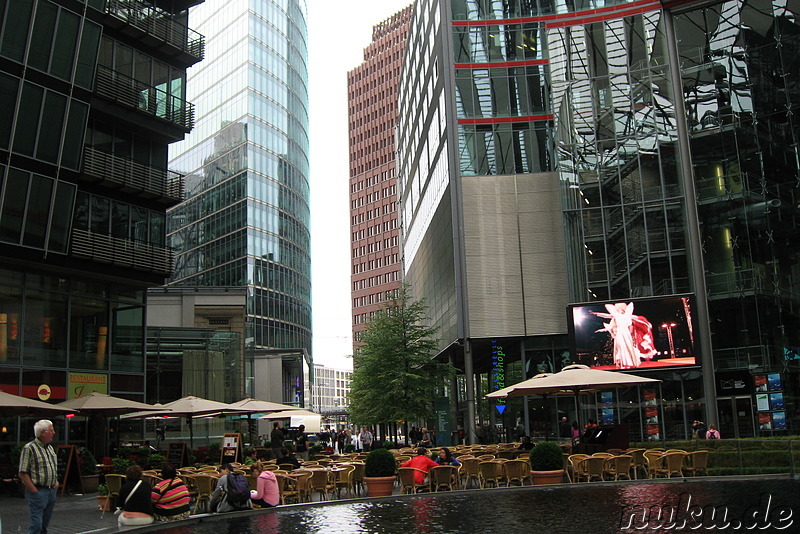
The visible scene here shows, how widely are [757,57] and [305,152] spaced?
7169cm

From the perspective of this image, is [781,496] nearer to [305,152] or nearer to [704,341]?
[704,341]

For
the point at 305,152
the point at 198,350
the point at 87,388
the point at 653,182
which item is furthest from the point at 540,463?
the point at 305,152

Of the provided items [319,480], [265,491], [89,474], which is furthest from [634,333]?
[265,491]

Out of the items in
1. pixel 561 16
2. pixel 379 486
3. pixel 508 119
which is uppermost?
pixel 561 16

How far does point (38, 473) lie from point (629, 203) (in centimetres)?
3409

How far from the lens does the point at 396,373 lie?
40.4 meters

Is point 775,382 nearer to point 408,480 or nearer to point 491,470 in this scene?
point 491,470

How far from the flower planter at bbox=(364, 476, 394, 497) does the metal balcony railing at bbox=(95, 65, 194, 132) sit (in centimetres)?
1897

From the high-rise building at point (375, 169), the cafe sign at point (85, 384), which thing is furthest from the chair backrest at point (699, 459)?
the high-rise building at point (375, 169)

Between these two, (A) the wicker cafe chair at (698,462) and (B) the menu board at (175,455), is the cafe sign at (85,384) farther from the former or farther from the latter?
(A) the wicker cafe chair at (698,462)

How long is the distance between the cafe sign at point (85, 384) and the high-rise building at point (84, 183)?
6 cm

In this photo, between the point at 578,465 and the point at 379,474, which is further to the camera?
the point at 578,465

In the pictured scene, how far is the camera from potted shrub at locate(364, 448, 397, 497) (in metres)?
19.7

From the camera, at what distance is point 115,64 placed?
32000 millimetres
